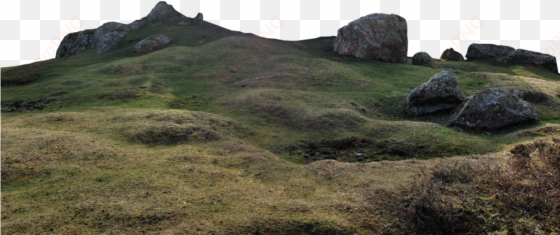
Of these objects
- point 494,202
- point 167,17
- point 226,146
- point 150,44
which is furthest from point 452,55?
point 494,202

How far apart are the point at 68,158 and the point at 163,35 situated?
119 feet

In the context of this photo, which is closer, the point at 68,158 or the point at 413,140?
the point at 68,158

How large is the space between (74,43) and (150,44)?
1457 cm

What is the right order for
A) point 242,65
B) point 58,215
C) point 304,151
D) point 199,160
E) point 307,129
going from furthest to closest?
point 242,65 → point 307,129 → point 304,151 → point 199,160 → point 58,215

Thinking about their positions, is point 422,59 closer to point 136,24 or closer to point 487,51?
point 487,51

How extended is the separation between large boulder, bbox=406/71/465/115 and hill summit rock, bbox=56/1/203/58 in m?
38.0

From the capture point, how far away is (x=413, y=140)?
1722 cm

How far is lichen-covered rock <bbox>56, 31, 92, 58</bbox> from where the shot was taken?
48438 mm

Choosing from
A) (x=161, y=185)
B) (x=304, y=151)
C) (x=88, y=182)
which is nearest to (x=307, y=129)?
(x=304, y=151)

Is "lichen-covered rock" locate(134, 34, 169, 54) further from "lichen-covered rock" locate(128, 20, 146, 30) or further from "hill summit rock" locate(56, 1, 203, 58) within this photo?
"lichen-covered rock" locate(128, 20, 146, 30)

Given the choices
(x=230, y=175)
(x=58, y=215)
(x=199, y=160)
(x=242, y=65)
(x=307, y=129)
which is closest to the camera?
(x=58, y=215)

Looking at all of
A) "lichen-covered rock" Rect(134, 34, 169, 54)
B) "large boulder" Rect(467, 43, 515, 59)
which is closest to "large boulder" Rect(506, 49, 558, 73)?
"large boulder" Rect(467, 43, 515, 59)

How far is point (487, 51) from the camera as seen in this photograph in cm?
4506

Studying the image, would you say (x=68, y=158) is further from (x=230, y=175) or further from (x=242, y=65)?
(x=242, y=65)
